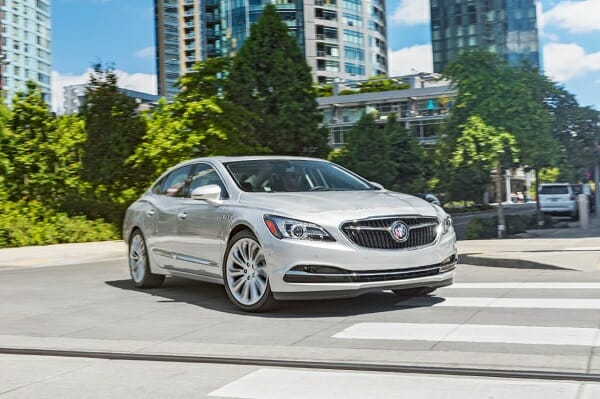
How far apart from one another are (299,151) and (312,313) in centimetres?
2319

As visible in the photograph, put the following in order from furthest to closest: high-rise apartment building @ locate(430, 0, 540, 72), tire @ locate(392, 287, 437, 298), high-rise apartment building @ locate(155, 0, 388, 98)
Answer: high-rise apartment building @ locate(430, 0, 540, 72) → high-rise apartment building @ locate(155, 0, 388, 98) → tire @ locate(392, 287, 437, 298)

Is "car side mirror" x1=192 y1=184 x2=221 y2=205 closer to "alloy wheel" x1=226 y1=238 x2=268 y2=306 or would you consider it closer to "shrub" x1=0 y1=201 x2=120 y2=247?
"alloy wheel" x1=226 y1=238 x2=268 y2=306

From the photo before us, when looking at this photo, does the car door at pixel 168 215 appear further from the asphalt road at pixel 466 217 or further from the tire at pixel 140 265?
the asphalt road at pixel 466 217

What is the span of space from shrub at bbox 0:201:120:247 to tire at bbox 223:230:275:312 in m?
14.3

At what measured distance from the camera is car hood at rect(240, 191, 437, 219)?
7.05 m

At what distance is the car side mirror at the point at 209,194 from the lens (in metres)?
7.88

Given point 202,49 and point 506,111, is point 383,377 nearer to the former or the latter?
point 506,111

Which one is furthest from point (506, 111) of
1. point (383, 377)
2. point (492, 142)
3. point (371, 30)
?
point (371, 30)

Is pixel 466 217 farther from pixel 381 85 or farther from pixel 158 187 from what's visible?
pixel 381 85

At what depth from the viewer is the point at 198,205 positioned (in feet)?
27.6

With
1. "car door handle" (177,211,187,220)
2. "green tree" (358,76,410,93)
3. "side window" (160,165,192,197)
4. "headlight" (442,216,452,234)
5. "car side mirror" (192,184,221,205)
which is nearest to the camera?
"headlight" (442,216,452,234)

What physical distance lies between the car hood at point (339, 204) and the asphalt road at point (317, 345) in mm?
944

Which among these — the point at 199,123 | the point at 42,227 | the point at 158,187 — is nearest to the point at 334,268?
the point at 158,187

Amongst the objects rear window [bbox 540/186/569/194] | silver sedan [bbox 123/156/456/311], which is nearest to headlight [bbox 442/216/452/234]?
silver sedan [bbox 123/156/456/311]
